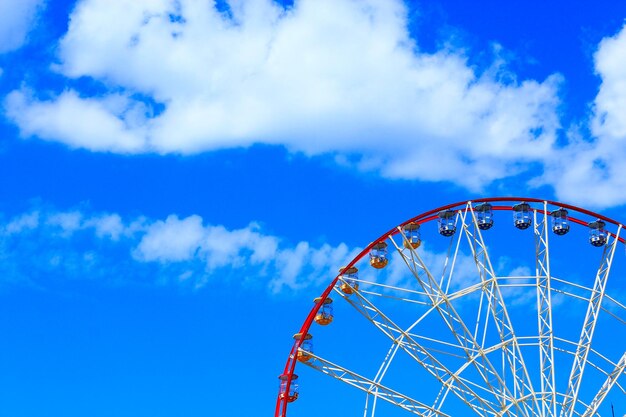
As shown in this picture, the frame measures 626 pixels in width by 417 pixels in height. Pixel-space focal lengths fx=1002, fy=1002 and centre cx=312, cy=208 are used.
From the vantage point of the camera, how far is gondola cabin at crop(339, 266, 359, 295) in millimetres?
35281

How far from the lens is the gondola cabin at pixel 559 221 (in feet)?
120

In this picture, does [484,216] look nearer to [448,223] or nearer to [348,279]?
[448,223]

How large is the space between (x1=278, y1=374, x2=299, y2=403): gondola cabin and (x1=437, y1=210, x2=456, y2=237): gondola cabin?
7.44m

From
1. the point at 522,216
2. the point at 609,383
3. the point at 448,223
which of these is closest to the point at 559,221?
the point at 522,216

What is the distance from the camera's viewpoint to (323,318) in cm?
3562

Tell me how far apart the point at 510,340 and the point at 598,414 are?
3.85 meters

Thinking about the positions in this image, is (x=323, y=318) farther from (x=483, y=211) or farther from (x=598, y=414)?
(x=598, y=414)

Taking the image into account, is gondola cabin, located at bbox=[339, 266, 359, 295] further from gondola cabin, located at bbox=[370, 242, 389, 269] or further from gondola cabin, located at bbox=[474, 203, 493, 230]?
gondola cabin, located at bbox=[474, 203, 493, 230]

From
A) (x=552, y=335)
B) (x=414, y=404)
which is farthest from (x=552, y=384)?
(x=414, y=404)

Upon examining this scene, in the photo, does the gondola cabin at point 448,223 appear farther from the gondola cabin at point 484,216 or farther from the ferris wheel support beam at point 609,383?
the ferris wheel support beam at point 609,383

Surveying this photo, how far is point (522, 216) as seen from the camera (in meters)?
36.5

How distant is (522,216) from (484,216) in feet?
5.86

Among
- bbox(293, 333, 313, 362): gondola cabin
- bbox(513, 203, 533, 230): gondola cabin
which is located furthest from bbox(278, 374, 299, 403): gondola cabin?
bbox(513, 203, 533, 230): gondola cabin

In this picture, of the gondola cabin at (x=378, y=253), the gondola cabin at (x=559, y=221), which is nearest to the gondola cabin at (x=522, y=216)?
the gondola cabin at (x=559, y=221)
